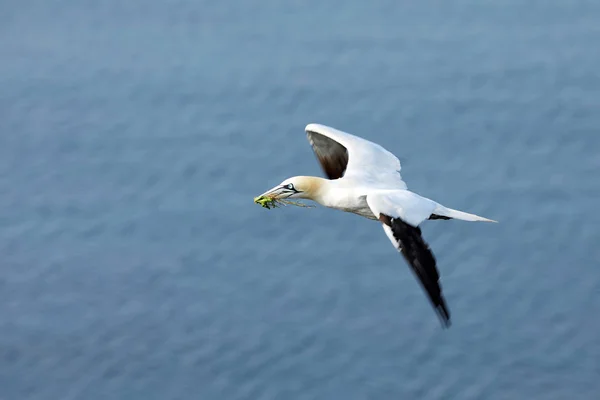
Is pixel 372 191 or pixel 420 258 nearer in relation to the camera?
pixel 420 258

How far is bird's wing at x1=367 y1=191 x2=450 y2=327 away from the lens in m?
13.7

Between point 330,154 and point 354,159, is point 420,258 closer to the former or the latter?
point 354,159

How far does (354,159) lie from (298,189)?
0.94 metres

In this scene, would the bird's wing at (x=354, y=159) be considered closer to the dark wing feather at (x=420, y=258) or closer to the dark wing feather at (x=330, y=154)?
the dark wing feather at (x=330, y=154)

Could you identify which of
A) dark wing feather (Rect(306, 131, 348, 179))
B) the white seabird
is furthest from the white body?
dark wing feather (Rect(306, 131, 348, 179))

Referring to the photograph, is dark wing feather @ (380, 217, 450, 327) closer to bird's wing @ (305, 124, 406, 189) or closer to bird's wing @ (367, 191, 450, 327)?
bird's wing @ (367, 191, 450, 327)

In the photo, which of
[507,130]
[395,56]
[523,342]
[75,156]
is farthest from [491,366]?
[75,156]

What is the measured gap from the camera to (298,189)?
1598 cm

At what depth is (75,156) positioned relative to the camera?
31.5m

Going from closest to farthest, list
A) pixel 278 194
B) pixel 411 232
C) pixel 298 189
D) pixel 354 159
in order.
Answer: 1. pixel 411 232
2. pixel 298 189
3. pixel 278 194
4. pixel 354 159

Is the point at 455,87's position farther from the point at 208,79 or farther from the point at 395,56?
the point at 208,79

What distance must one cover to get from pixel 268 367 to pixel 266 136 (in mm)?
5173

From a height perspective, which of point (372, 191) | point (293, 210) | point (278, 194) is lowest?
point (372, 191)

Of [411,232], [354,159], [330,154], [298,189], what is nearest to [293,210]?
[330,154]
